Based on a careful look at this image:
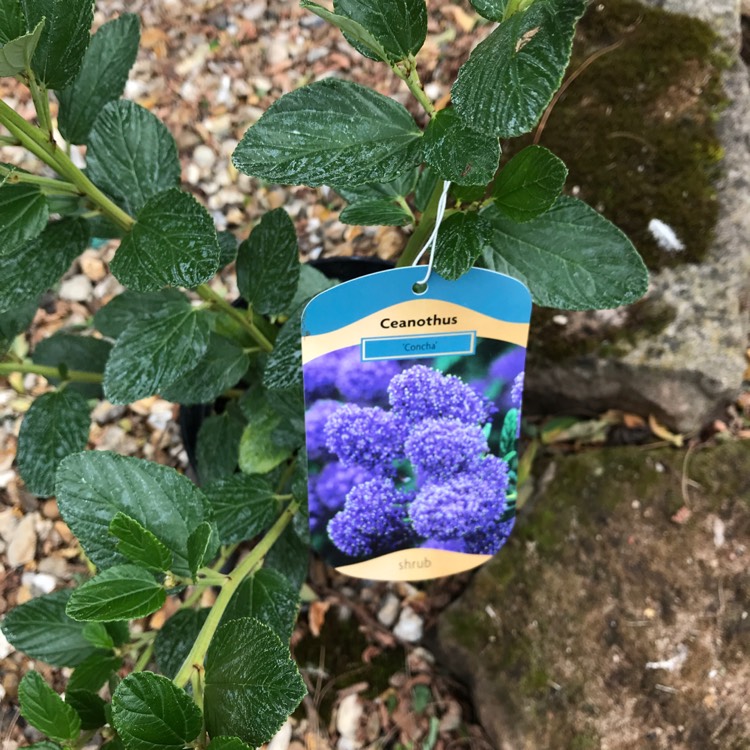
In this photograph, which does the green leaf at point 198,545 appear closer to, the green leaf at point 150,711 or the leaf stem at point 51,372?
the green leaf at point 150,711

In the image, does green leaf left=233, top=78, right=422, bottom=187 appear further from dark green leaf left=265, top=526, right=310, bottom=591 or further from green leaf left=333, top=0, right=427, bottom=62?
dark green leaf left=265, top=526, right=310, bottom=591

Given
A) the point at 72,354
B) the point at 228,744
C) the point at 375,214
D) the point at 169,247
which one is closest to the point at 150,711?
the point at 228,744

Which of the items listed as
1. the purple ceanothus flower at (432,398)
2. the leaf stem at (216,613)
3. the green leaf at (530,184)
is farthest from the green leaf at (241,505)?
the green leaf at (530,184)

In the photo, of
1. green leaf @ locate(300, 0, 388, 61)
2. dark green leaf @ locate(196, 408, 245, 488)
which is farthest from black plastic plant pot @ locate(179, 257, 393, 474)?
green leaf @ locate(300, 0, 388, 61)

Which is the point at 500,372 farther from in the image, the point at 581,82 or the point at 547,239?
the point at 581,82

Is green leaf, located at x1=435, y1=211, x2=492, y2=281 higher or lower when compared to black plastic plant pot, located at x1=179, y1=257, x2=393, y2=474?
higher

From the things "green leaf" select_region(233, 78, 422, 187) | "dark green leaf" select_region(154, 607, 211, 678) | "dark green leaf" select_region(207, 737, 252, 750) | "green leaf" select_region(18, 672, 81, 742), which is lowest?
"dark green leaf" select_region(154, 607, 211, 678)

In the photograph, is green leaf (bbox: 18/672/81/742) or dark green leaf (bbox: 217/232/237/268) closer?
green leaf (bbox: 18/672/81/742)

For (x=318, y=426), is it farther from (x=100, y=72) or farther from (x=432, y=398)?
(x=100, y=72)
